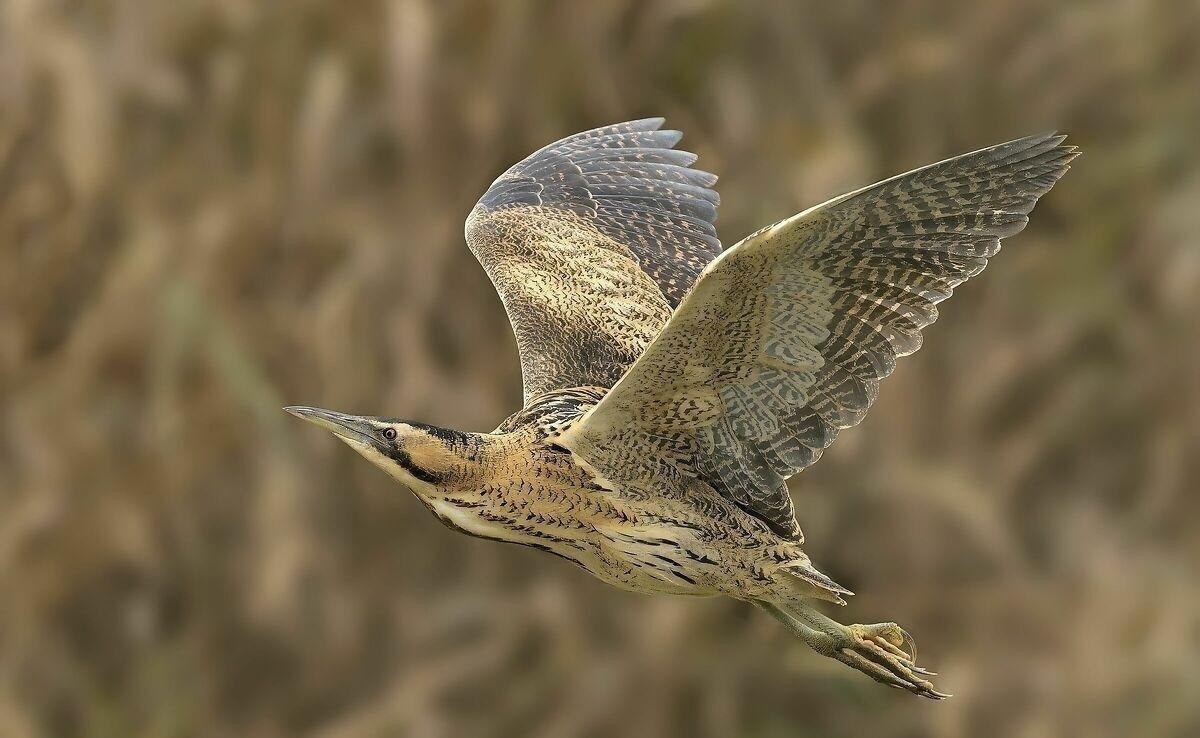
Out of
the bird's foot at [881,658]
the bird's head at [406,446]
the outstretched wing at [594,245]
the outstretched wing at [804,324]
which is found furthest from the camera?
the outstretched wing at [594,245]

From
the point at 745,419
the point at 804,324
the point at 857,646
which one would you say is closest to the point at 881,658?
the point at 857,646

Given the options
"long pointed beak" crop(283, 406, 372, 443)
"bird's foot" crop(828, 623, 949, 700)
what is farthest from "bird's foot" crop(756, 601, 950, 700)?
"long pointed beak" crop(283, 406, 372, 443)

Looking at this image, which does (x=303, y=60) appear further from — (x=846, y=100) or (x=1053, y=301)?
(x=1053, y=301)

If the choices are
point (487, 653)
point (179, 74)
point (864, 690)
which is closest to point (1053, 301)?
point (864, 690)

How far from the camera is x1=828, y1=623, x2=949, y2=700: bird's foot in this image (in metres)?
2.42

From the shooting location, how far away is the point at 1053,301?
4.14 m

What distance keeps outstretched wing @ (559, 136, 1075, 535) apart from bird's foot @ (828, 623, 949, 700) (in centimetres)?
25

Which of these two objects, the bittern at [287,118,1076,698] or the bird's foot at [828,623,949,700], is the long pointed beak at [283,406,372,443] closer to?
the bittern at [287,118,1076,698]

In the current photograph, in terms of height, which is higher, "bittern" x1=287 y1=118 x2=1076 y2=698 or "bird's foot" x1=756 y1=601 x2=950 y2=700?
"bittern" x1=287 y1=118 x2=1076 y2=698

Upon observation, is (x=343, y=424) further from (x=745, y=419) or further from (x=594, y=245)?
(x=594, y=245)

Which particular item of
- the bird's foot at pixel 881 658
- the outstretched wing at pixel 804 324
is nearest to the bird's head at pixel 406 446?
the outstretched wing at pixel 804 324

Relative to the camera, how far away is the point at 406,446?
215cm

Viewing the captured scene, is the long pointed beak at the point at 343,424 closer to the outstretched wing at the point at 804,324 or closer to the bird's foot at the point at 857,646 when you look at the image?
the outstretched wing at the point at 804,324

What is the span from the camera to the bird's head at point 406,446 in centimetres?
214
